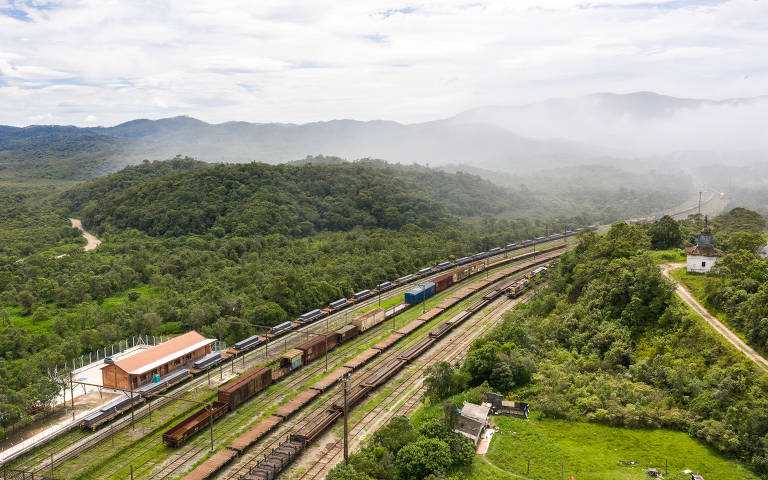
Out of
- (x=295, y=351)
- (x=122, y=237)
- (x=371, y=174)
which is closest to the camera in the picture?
(x=295, y=351)

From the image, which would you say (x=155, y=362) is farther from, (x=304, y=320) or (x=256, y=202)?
(x=256, y=202)

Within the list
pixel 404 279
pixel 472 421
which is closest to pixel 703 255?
pixel 472 421

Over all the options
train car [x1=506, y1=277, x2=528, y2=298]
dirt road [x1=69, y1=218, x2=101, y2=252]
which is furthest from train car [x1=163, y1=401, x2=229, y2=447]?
dirt road [x1=69, y1=218, x2=101, y2=252]

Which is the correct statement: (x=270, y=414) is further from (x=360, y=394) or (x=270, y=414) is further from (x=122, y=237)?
(x=122, y=237)

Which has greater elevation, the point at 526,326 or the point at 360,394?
the point at 526,326

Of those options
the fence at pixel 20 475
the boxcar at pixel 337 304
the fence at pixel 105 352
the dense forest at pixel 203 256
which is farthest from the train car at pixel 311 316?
the fence at pixel 20 475

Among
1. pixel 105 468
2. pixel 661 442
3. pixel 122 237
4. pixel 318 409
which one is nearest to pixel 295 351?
pixel 318 409

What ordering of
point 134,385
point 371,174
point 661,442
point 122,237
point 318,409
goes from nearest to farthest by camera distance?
point 661,442, point 318,409, point 134,385, point 122,237, point 371,174
